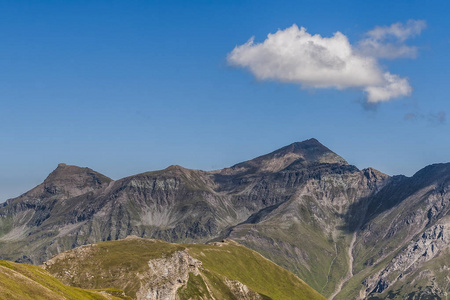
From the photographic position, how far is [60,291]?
630ft

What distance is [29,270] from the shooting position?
19600 cm

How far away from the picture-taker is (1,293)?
488 ft

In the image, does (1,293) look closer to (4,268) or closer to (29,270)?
(4,268)

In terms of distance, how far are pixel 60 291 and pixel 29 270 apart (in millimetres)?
12354

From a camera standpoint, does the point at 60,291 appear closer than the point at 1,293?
No

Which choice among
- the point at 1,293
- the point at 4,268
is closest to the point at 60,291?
the point at 4,268

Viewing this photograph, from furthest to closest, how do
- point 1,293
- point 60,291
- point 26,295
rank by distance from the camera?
point 60,291, point 26,295, point 1,293

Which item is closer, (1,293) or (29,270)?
(1,293)

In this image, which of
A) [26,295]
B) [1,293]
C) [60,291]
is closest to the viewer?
[1,293]

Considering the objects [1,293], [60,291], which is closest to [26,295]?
[1,293]

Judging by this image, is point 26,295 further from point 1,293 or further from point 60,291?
point 60,291

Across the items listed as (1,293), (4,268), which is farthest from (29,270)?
(1,293)

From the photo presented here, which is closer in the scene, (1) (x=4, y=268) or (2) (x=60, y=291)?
(1) (x=4, y=268)

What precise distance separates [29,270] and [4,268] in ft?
83.8
